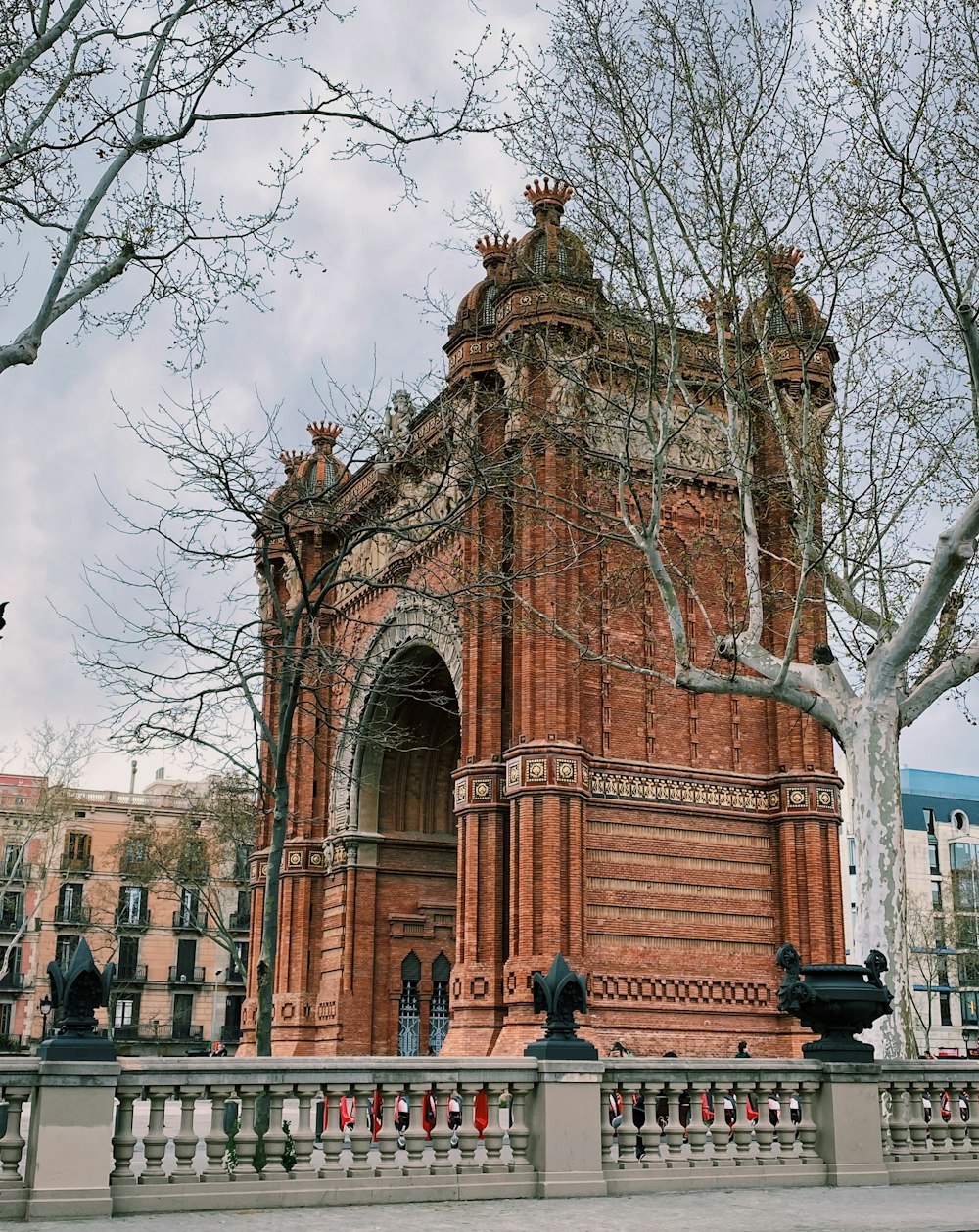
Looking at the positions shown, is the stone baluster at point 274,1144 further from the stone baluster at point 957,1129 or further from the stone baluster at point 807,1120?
the stone baluster at point 957,1129

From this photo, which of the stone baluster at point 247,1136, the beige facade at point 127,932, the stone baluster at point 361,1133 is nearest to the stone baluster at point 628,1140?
the stone baluster at point 361,1133

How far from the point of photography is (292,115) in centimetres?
1281

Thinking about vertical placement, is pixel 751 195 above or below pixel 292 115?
above

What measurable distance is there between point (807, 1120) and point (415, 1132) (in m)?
3.48

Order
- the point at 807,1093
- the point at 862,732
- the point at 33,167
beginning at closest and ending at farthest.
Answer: the point at 807,1093, the point at 33,167, the point at 862,732

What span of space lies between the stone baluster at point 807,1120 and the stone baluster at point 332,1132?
385cm

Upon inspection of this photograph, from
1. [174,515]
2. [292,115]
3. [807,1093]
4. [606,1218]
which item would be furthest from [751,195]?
[606,1218]

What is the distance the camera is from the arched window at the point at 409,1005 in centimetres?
3027

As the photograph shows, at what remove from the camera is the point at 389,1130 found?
9984 millimetres

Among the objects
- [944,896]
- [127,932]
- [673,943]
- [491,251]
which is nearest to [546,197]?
[491,251]

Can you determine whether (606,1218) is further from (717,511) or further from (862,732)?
(717,511)

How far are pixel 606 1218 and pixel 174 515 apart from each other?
967 cm

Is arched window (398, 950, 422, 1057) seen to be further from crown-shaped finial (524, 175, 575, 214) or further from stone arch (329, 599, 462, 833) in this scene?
crown-shaped finial (524, 175, 575, 214)

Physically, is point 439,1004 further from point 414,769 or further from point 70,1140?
point 70,1140
